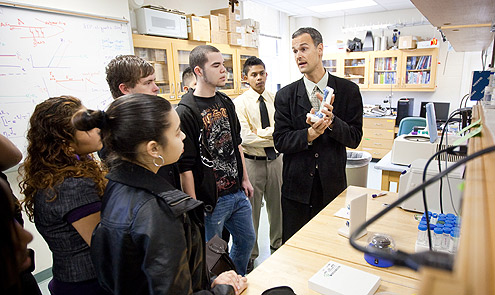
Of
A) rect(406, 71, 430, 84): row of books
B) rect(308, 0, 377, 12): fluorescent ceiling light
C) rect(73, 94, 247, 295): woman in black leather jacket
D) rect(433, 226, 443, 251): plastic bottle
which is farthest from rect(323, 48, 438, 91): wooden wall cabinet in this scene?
rect(73, 94, 247, 295): woman in black leather jacket

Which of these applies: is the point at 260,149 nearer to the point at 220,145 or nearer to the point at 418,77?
the point at 220,145

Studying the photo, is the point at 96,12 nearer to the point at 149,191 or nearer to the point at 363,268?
the point at 149,191

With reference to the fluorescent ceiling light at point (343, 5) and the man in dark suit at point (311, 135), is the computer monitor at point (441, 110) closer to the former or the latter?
the fluorescent ceiling light at point (343, 5)

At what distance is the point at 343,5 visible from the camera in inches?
217

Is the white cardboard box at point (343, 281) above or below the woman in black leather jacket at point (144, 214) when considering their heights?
below

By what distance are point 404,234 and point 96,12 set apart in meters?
2.83

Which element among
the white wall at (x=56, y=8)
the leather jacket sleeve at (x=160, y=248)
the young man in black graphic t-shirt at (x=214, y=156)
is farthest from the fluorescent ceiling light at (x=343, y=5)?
the leather jacket sleeve at (x=160, y=248)

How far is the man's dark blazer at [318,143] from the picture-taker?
1.84m

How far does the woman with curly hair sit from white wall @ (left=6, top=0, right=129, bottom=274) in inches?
57.2

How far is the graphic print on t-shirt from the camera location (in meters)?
1.87

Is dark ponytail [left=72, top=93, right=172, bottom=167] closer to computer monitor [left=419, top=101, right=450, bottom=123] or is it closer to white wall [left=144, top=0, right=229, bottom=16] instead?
white wall [left=144, top=0, right=229, bottom=16]

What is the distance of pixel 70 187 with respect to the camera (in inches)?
40.5

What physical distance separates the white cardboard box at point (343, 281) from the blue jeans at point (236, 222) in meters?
0.93

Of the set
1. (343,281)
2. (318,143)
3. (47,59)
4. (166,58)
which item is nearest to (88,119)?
(343,281)
